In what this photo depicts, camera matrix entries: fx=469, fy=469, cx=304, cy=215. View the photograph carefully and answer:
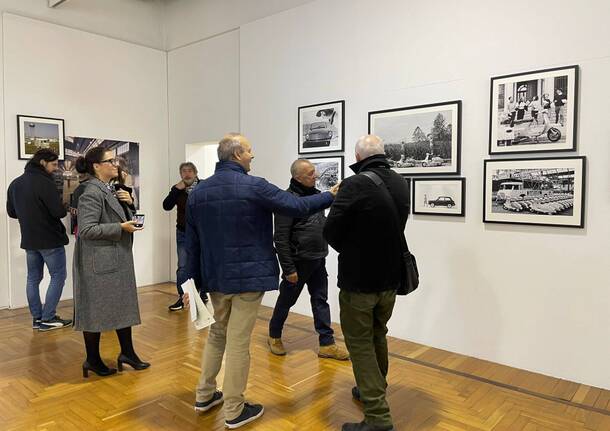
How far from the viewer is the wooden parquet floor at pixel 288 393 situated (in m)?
2.76

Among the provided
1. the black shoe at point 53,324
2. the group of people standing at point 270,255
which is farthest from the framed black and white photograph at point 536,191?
the black shoe at point 53,324

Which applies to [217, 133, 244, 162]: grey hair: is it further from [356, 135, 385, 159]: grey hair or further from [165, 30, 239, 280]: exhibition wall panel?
[165, 30, 239, 280]: exhibition wall panel

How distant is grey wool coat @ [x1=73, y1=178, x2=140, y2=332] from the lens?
3154mm

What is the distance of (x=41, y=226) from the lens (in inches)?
178

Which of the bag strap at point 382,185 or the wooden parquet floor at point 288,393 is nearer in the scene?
the bag strap at point 382,185

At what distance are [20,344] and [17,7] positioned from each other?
3817 mm

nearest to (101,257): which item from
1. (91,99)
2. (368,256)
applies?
(368,256)

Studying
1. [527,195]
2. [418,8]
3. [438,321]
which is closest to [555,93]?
[527,195]

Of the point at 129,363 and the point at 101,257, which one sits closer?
the point at 101,257

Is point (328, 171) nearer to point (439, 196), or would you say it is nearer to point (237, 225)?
point (439, 196)

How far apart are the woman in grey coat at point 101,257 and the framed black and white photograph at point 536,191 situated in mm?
2677

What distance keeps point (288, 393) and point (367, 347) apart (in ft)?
2.82

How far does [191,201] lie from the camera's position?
2695 mm

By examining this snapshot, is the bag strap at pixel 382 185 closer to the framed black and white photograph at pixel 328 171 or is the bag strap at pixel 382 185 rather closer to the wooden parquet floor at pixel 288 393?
the wooden parquet floor at pixel 288 393
